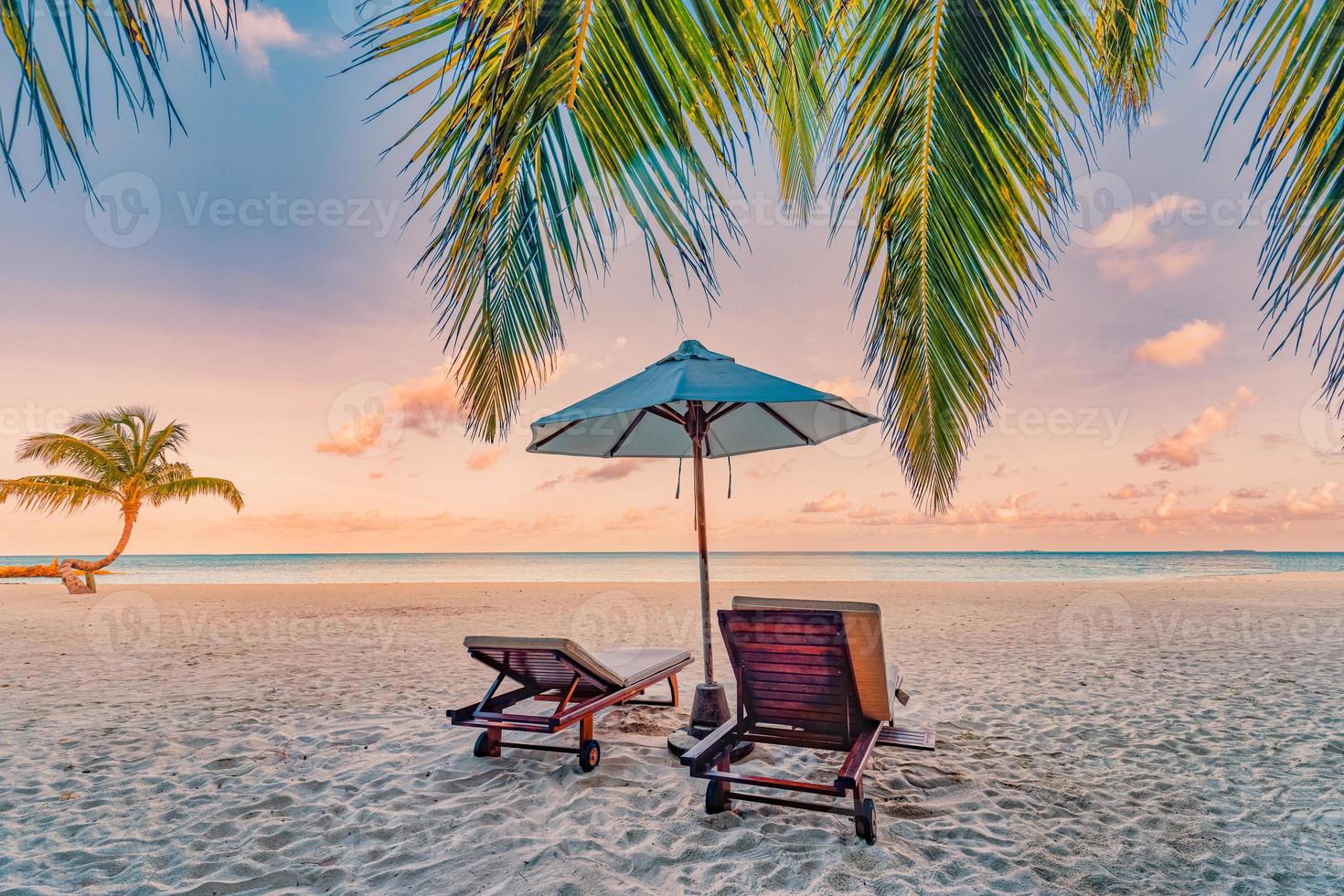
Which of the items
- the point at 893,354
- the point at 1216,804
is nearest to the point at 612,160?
the point at 893,354

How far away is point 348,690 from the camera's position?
5.81 metres

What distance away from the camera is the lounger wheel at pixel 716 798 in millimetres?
3133

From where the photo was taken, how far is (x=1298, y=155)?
1446 millimetres

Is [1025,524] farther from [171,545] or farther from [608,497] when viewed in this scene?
[171,545]

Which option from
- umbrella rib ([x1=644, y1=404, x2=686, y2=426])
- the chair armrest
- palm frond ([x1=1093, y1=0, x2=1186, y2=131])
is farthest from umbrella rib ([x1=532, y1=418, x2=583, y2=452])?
palm frond ([x1=1093, y1=0, x2=1186, y2=131])

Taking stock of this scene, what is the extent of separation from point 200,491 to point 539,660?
19645 millimetres

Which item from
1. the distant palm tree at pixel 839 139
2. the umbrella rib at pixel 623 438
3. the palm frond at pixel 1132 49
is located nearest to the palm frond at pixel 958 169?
the distant palm tree at pixel 839 139

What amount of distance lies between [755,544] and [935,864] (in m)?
70.5

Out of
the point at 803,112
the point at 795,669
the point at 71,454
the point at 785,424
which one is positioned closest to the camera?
the point at 795,669

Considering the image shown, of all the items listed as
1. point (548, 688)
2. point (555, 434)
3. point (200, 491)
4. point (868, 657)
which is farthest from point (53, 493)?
point (868, 657)

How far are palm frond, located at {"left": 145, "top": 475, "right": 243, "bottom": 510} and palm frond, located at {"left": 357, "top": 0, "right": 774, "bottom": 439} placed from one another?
20.4 meters

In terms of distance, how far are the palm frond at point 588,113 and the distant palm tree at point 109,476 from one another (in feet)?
64.7

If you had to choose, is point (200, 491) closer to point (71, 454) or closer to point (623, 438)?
point (71, 454)

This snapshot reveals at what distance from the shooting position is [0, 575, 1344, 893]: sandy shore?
2660 mm
